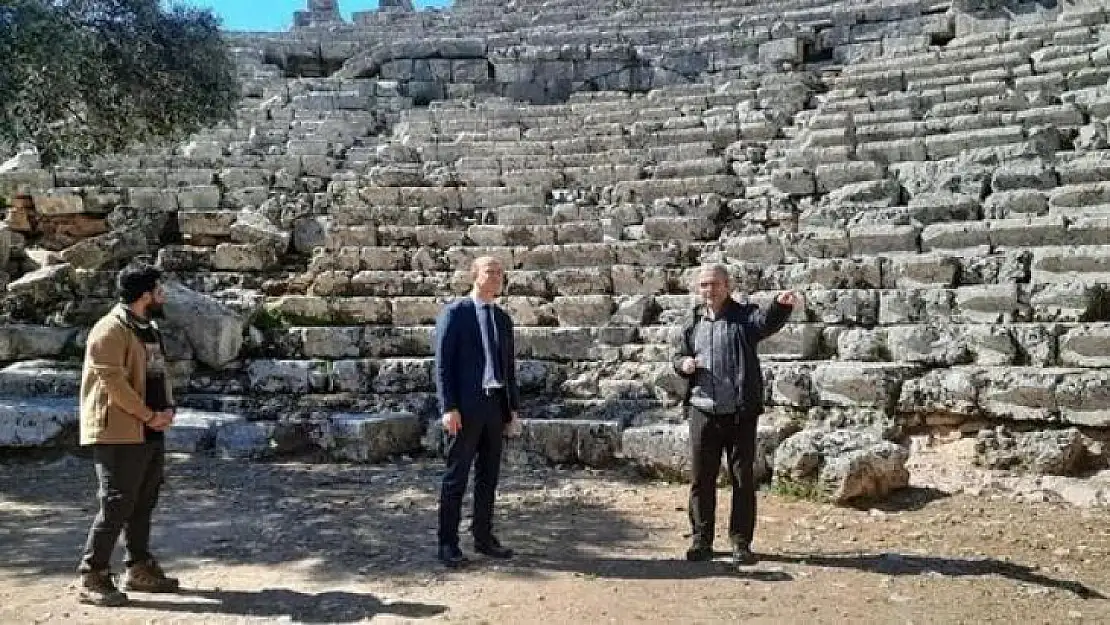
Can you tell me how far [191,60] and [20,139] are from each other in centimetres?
184

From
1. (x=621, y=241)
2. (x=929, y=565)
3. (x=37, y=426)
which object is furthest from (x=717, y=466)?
(x=37, y=426)

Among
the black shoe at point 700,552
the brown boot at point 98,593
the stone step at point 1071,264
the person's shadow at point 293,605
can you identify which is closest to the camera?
the person's shadow at point 293,605

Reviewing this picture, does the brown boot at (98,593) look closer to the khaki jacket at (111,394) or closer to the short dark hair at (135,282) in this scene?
the khaki jacket at (111,394)

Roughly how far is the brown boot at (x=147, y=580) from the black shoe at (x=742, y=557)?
2.70 m

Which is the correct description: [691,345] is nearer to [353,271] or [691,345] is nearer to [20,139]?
[353,271]

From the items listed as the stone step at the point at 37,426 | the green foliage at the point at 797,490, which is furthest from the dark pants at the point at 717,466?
the stone step at the point at 37,426

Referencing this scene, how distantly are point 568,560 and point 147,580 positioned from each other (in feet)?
6.66

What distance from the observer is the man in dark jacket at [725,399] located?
4.88m

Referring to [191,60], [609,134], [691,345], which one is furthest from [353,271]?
[691,345]

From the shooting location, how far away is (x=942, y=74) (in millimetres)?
12164

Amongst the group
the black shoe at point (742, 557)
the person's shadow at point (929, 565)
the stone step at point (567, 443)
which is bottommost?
the person's shadow at point (929, 565)

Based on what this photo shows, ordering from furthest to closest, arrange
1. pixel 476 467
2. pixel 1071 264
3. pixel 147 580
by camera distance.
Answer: pixel 1071 264 < pixel 476 467 < pixel 147 580

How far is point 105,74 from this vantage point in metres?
8.63

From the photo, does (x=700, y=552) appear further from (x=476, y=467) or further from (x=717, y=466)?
(x=476, y=467)
